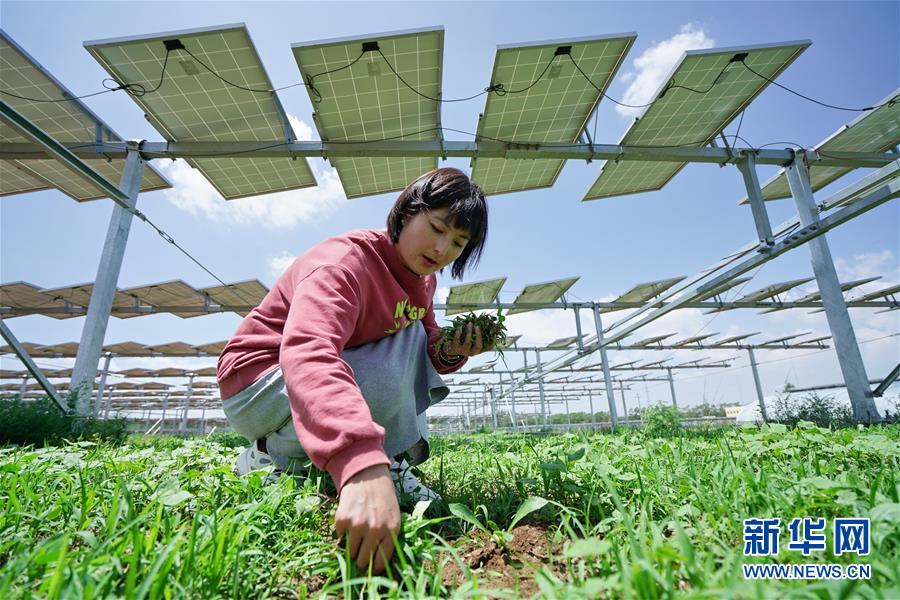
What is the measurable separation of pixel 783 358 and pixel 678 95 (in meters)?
24.4

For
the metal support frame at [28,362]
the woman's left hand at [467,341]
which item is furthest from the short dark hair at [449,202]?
the metal support frame at [28,362]

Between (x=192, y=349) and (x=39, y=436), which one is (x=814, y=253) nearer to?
(x=39, y=436)

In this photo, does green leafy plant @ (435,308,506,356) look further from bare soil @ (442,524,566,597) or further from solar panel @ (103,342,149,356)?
solar panel @ (103,342,149,356)

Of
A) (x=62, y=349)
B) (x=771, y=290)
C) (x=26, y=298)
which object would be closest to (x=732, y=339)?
(x=771, y=290)

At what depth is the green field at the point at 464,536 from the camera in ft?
2.35

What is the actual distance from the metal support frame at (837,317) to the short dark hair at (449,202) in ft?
13.7

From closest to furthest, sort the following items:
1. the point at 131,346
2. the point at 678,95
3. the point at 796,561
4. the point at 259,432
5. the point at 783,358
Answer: the point at 796,561, the point at 259,432, the point at 678,95, the point at 131,346, the point at 783,358

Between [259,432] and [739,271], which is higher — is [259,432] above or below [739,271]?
below

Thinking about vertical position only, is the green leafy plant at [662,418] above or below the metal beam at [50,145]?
below

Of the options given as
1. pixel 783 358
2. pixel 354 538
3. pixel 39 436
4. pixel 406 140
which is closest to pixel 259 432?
pixel 354 538

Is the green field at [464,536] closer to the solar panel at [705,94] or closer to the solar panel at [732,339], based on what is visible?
the solar panel at [705,94]

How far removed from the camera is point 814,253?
16.0ft

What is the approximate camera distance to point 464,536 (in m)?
1.15

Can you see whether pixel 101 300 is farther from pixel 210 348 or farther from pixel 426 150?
pixel 210 348
